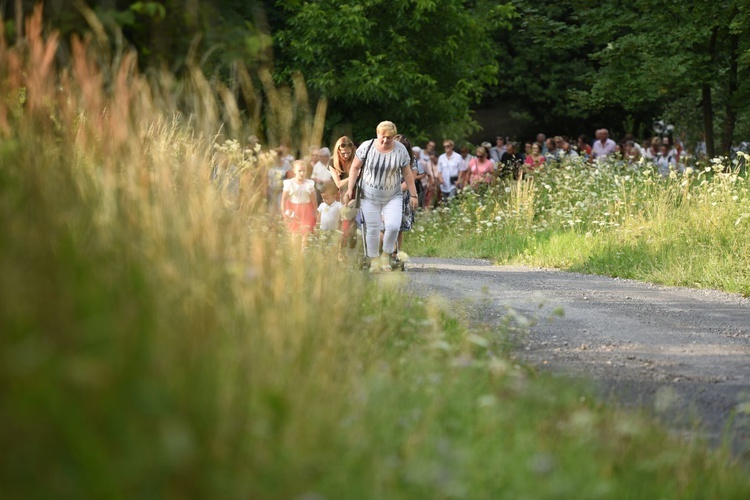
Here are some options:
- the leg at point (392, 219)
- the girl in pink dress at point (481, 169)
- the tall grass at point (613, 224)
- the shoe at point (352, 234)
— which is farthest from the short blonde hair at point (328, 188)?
the girl in pink dress at point (481, 169)

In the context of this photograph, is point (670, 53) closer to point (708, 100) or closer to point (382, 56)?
point (708, 100)

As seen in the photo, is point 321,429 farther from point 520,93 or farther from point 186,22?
point 520,93

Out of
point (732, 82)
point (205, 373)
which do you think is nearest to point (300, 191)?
point (205, 373)

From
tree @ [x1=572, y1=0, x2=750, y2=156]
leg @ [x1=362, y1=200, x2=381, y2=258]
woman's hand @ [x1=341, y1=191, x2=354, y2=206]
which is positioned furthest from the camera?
tree @ [x1=572, y1=0, x2=750, y2=156]

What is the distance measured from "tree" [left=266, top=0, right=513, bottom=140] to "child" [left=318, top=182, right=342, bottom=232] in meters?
12.0

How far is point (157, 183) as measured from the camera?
5.49 m

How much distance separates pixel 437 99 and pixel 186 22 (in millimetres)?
23492

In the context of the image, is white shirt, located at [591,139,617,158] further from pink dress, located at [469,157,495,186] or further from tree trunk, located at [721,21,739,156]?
pink dress, located at [469,157,495,186]

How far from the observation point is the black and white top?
541 inches

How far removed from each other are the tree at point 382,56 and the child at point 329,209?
12.0m

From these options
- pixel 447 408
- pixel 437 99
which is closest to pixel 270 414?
pixel 447 408

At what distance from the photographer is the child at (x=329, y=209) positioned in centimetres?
1473

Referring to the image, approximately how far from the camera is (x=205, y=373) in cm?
378

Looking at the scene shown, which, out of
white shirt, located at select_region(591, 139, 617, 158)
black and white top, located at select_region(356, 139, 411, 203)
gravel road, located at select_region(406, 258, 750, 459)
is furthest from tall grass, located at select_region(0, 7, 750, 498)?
white shirt, located at select_region(591, 139, 617, 158)
